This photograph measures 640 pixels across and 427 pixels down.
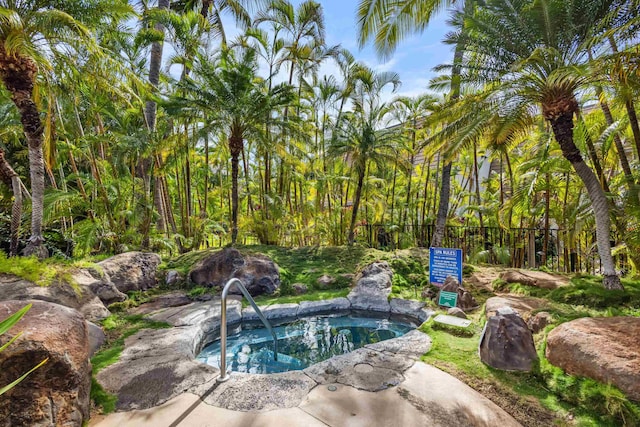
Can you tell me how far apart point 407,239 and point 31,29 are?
11829mm

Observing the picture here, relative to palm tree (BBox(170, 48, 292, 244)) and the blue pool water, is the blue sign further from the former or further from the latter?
palm tree (BBox(170, 48, 292, 244))

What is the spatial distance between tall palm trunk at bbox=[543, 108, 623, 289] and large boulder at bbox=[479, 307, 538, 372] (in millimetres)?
3147

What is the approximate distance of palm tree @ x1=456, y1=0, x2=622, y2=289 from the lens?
545 centimetres

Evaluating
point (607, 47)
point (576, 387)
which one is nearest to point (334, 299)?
point (576, 387)

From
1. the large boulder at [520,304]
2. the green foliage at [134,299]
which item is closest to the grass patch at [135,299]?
the green foliage at [134,299]

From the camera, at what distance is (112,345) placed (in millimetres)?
4457

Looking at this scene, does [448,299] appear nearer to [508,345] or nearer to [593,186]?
[508,345]

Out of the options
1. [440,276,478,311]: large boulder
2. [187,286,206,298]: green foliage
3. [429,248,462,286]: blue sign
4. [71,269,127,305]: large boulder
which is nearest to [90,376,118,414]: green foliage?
[71,269,127,305]: large boulder

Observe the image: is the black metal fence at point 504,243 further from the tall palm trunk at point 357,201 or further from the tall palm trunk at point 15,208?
the tall palm trunk at point 15,208

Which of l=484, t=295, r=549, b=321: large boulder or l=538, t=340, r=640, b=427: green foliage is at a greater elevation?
l=484, t=295, r=549, b=321: large boulder

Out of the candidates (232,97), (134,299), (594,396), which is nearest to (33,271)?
(134,299)

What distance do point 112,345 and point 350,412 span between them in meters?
3.65

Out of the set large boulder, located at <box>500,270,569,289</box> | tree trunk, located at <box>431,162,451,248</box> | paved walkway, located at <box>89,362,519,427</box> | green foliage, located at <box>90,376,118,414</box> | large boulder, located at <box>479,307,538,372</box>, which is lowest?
green foliage, located at <box>90,376,118,414</box>

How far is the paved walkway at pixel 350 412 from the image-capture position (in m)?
2.69
